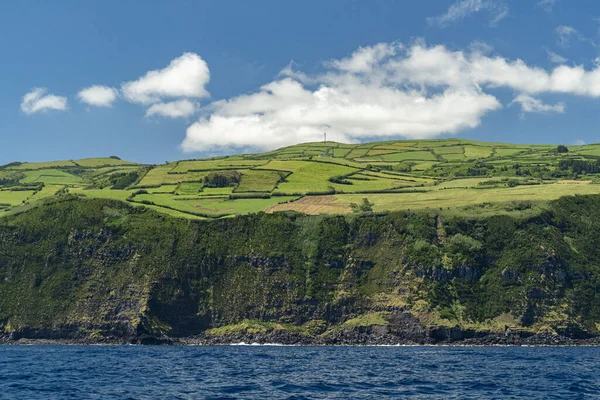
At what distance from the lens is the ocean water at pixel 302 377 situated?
177 ft

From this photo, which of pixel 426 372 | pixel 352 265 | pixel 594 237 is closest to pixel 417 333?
pixel 352 265

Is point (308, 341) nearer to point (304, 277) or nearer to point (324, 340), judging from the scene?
point (324, 340)

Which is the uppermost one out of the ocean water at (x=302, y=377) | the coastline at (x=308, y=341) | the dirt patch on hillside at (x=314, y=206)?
the dirt patch on hillside at (x=314, y=206)

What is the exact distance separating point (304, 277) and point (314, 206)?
93.6 ft

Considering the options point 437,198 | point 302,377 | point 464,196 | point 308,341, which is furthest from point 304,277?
point 302,377

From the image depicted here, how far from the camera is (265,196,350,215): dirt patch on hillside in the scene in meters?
166

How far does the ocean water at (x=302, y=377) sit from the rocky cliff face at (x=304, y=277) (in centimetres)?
4153

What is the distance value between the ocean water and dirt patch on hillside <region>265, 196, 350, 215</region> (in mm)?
74378

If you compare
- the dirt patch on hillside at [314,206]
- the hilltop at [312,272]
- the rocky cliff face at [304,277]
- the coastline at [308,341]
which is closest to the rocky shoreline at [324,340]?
the coastline at [308,341]

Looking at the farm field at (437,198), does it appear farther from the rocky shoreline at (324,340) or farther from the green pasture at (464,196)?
the rocky shoreline at (324,340)

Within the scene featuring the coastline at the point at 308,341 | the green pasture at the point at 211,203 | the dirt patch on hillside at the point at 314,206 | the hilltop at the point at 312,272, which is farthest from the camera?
the green pasture at the point at 211,203

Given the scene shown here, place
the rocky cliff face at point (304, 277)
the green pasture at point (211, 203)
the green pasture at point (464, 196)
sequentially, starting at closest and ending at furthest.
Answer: the rocky cliff face at point (304, 277) < the green pasture at point (464, 196) < the green pasture at point (211, 203)

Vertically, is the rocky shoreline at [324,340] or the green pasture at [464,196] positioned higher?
the green pasture at [464,196]

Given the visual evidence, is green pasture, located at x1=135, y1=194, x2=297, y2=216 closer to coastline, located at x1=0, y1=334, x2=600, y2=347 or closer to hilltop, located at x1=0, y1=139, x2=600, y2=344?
hilltop, located at x1=0, y1=139, x2=600, y2=344
